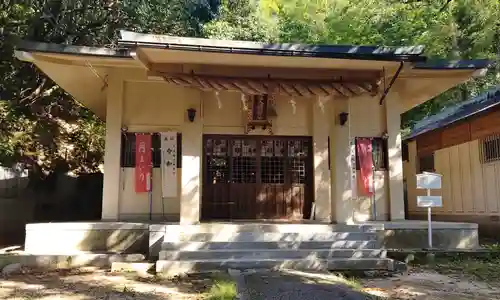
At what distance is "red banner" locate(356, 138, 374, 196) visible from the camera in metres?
11.2

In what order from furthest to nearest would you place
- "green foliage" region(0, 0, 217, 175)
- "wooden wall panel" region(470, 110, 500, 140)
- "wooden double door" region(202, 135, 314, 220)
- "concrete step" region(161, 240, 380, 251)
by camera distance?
"green foliage" region(0, 0, 217, 175) < "wooden wall panel" region(470, 110, 500, 140) < "wooden double door" region(202, 135, 314, 220) < "concrete step" region(161, 240, 380, 251)

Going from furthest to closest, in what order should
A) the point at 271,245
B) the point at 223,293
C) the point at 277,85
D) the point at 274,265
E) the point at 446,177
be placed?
the point at 446,177 < the point at 277,85 < the point at 271,245 < the point at 274,265 < the point at 223,293

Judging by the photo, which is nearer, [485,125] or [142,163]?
[142,163]

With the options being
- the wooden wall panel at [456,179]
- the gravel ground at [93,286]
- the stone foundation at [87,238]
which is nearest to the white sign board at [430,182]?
the gravel ground at [93,286]

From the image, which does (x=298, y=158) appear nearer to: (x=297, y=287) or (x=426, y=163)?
(x=297, y=287)

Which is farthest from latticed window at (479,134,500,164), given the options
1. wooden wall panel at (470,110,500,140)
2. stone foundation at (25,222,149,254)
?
stone foundation at (25,222,149,254)

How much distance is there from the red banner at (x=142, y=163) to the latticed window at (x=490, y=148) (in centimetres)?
921

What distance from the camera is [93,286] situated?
684cm

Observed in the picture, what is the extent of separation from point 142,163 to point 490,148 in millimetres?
9450

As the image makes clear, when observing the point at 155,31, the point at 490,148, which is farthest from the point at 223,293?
the point at 155,31

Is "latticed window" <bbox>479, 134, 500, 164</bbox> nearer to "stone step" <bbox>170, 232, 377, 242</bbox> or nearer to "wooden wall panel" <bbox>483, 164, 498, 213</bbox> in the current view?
"wooden wall panel" <bbox>483, 164, 498, 213</bbox>

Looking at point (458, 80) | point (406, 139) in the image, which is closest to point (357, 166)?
point (458, 80)

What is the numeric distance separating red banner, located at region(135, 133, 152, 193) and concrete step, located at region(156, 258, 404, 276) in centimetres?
336

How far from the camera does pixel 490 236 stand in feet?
39.3
